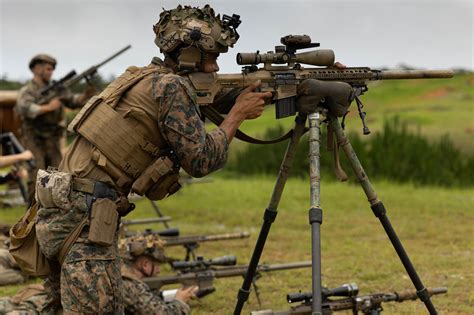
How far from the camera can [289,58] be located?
5.97 metres

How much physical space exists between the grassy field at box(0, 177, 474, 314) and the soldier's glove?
113 inches

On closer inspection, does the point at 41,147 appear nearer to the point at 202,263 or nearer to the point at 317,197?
the point at 202,263

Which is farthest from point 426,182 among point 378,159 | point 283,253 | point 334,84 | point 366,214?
point 334,84

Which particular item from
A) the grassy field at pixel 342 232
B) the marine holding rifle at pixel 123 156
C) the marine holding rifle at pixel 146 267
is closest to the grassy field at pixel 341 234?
the grassy field at pixel 342 232

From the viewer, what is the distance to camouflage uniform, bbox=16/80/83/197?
14688mm

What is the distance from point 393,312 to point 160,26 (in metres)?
3.90

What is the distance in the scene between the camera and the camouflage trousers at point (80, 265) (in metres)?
5.38

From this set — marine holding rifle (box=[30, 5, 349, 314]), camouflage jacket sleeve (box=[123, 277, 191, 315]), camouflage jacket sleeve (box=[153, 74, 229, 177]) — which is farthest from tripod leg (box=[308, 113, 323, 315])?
camouflage jacket sleeve (box=[123, 277, 191, 315])

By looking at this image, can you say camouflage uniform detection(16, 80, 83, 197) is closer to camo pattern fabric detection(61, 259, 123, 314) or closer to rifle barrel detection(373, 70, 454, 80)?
rifle barrel detection(373, 70, 454, 80)

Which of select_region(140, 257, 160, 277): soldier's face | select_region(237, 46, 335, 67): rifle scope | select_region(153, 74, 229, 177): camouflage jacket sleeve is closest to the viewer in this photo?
select_region(153, 74, 229, 177): camouflage jacket sleeve

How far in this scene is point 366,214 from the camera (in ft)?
50.0

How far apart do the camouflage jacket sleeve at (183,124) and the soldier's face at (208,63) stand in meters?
0.29

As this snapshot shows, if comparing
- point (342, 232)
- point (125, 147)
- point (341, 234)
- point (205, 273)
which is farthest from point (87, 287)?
point (342, 232)

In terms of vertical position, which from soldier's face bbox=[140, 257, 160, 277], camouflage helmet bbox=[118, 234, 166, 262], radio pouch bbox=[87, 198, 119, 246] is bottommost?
soldier's face bbox=[140, 257, 160, 277]
